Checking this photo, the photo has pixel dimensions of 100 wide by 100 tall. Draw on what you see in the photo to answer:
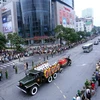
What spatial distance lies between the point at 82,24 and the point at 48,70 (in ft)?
486

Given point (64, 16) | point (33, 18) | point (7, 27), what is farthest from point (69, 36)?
point (7, 27)

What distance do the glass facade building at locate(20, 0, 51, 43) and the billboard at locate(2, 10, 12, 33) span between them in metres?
8.81

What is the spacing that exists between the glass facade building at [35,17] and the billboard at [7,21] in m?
8.81

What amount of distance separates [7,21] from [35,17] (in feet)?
59.7

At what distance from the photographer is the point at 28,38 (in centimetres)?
A: 6781

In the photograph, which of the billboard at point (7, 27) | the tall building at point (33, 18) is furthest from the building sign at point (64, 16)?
the billboard at point (7, 27)

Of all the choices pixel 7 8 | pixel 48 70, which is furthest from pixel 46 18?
pixel 48 70

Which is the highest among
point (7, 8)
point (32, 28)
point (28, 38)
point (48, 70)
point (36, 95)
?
point (7, 8)

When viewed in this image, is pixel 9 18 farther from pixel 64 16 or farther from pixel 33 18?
pixel 64 16

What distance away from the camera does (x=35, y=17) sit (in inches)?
2660

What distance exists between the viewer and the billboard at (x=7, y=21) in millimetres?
73938

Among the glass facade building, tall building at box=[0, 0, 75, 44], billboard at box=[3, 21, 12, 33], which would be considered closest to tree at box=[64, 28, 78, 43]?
tall building at box=[0, 0, 75, 44]

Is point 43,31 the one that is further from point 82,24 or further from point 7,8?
point 82,24

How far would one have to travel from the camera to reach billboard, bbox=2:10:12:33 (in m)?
73.9
